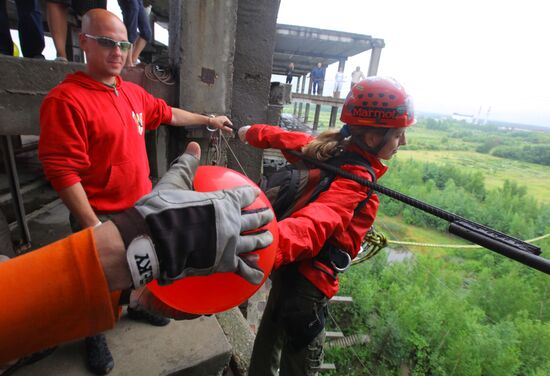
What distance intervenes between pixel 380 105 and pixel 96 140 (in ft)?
6.66

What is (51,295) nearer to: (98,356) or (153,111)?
(98,356)

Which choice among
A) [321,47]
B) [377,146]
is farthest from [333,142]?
[321,47]

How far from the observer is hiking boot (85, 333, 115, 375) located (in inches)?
84.7

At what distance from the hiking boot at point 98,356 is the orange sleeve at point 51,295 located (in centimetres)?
173

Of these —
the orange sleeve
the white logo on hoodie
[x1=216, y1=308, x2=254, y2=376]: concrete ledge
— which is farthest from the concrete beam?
the orange sleeve

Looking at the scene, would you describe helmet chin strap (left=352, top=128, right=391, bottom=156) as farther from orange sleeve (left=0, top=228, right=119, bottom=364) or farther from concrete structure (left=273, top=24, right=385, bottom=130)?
concrete structure (left=273, top=24, right=385, bottom=130)

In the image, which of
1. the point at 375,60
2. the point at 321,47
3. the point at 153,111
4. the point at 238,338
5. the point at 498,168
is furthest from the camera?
the point at 498,168

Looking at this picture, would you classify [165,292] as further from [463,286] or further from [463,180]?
[463,180]

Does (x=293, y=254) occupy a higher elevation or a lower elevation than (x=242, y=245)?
lower

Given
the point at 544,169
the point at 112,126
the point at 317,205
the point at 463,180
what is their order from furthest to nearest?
1. the point at 544,169
2. the point at 463,180
3. the point at 112,126
4. the point at 317,205

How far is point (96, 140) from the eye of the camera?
192 cm

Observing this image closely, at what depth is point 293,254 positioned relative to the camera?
1.42 metres

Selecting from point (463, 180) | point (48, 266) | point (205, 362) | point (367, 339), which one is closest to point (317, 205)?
point (48, 266)

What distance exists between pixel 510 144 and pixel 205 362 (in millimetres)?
93190
